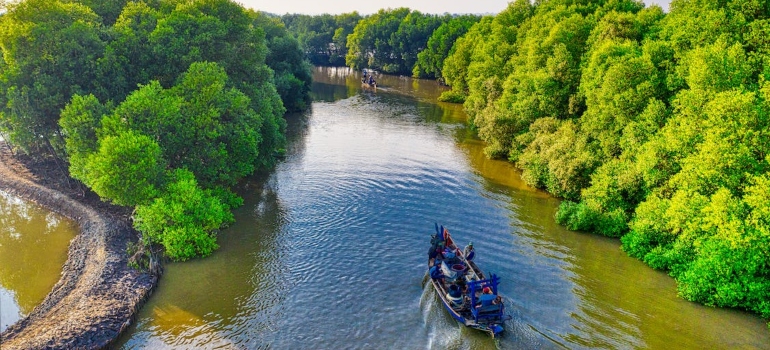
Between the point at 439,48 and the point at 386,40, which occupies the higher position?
the point at 386,40

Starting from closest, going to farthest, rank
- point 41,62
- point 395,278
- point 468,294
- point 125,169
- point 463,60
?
point 468,294 → point 395,278 → point 125,169 → point 41,62 → point 463,60

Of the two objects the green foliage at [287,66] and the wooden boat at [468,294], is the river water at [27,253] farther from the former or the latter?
the green foliage at [287,66]

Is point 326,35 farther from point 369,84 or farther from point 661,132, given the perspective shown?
point 661,132

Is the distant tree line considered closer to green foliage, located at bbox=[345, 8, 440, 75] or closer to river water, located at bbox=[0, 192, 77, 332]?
green foliage, located at bbox=[345, 8, 440, 75]

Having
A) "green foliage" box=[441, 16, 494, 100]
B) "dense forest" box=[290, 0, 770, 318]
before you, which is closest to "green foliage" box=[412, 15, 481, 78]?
"green foliage" box=[441, 16, 494, 100]

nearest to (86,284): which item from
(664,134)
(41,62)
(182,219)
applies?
(182,219)
